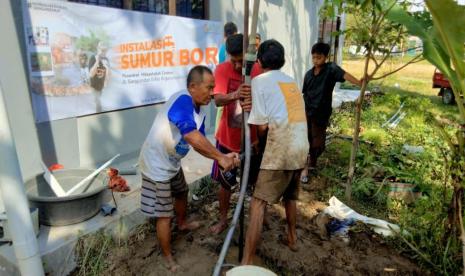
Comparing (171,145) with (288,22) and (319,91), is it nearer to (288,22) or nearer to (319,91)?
(319,91)

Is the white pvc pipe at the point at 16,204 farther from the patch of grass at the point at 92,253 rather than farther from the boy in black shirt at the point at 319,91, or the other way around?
the boy in black shirt at the point at 319,91

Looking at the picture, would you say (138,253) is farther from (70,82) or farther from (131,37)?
(131,37)

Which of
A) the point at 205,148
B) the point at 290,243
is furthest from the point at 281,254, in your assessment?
the point at 205,148

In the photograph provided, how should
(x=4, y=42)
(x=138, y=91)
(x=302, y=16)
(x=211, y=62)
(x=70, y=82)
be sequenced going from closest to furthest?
1. (x=4, y=42)
2. (x=70, y=82)
3. (x=138, y=91)
4. (x=211, y=62)
5. (x=302, y=16)

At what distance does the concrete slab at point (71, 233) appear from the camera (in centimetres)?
266

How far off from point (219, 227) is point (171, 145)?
117 centimetres

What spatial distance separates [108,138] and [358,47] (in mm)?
3295

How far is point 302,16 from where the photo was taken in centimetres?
1002

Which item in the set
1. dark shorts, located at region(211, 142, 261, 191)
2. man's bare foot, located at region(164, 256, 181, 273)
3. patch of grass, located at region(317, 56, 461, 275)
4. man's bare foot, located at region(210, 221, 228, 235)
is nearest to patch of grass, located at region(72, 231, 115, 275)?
man's bare foot, located at region(164, 256, 181, 273)

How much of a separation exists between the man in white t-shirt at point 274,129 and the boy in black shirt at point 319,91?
73.0 inches

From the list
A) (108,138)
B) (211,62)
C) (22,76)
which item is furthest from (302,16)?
(22,76)

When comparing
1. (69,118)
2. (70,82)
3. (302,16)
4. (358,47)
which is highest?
(302,16)

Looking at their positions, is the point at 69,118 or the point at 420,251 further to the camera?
the point at 69,118

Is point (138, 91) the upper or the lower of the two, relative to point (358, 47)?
lower
